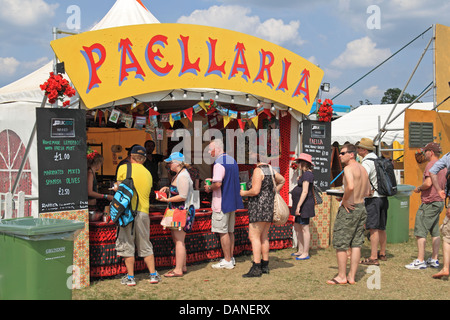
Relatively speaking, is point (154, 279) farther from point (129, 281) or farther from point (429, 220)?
point (429, 220)

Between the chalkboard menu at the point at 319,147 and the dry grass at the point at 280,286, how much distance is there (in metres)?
1.90

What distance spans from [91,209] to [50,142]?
1206 mm

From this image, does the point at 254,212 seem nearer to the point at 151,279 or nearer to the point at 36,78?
the point at 151,279

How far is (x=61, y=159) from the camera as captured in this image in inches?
234

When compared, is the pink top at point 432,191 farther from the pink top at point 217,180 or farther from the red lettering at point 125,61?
the red lettering at point 125,61

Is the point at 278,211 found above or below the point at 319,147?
below

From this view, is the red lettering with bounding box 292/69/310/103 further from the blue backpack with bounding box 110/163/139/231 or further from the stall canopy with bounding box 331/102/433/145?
the stall canopy with bounding box 331/102/433/145

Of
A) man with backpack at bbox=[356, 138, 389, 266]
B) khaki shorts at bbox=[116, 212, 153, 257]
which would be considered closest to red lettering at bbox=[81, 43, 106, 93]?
khaki shorts at bbox=[116, 212, 153, 257]

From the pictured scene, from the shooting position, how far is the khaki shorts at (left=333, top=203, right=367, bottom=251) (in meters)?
6.10

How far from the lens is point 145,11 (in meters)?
9.00

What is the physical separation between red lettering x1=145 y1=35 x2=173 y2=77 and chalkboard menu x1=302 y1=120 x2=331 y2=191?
2987 mm

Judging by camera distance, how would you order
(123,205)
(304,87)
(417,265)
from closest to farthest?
(123,205), (417,265), (304,87)

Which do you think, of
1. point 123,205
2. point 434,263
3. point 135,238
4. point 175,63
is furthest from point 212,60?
point 434,263

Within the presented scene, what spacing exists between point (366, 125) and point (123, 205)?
1254 centimetres
